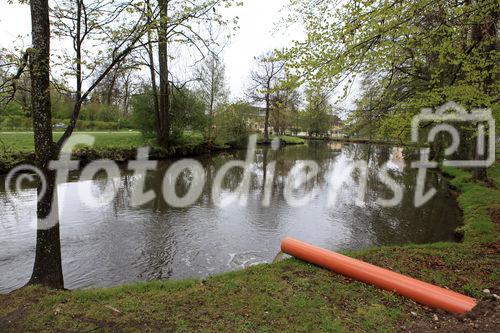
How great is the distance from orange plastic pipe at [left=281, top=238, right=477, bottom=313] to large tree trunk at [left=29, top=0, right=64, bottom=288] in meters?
3.77

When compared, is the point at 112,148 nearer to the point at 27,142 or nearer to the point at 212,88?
the point at 27,142

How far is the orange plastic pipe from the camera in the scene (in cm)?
394

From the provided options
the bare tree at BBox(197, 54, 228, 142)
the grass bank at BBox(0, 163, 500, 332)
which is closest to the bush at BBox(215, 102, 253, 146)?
the bare tree at BBox(197, 54, 228, 142)

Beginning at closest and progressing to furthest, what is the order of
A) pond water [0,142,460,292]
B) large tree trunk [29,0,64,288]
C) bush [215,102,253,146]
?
large tree trunk [29,0,64,288] < pond water [0,142,460,292] < bush [215,102,253,146]

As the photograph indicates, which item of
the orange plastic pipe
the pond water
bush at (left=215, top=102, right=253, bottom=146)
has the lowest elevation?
the pond water

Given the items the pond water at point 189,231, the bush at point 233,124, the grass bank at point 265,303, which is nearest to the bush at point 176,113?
the bush at point 233,124

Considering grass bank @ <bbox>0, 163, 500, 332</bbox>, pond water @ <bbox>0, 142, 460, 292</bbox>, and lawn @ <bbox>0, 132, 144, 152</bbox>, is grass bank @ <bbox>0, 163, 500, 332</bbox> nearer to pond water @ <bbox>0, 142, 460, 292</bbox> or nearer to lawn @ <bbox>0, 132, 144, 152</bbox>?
pond water @ <bbox>0, 142, 460, 292</bbox>

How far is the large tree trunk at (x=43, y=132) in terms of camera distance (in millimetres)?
4441

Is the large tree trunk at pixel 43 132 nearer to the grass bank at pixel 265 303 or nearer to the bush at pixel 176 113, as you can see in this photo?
the grass bank at pixel 265 303

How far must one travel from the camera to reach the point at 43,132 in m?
4.66

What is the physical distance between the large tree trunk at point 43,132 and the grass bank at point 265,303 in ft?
1.45

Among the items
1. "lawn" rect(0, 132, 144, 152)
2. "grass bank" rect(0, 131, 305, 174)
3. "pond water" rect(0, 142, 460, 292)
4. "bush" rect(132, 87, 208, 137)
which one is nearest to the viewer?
"pond water" rect(0, 142, 460, 292)

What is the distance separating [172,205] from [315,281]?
7370 mm

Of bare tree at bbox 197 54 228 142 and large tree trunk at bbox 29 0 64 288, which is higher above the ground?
bare tree at bbox 197 54 228 142
